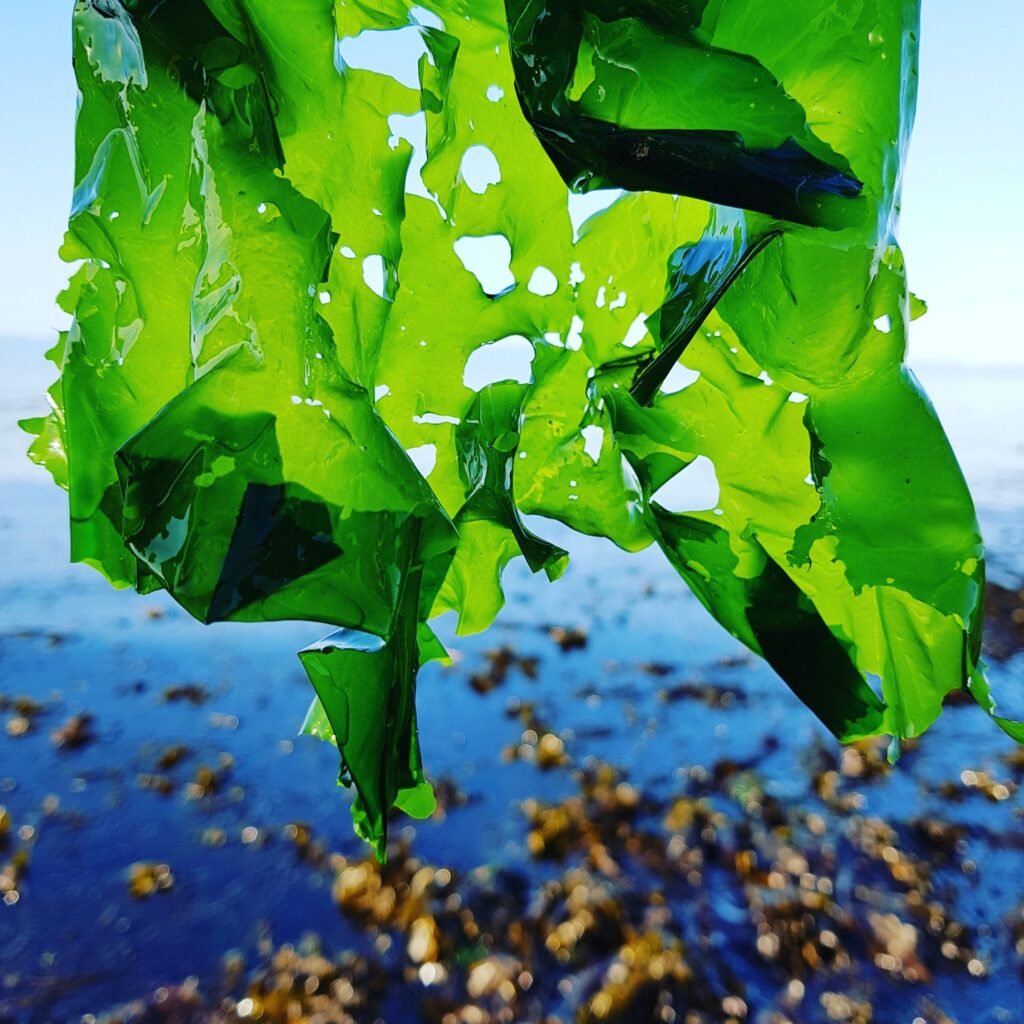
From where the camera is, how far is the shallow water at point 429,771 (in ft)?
5.53

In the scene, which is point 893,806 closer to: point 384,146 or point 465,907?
point 465,907

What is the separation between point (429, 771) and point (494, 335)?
187cm

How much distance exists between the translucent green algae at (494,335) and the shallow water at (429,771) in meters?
1.47

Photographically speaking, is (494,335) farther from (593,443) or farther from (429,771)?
(429,771)

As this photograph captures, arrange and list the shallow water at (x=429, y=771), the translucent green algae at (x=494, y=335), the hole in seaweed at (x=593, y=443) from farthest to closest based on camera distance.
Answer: the shallow water at (x=429, y=771)
the hole in seaweed at (x=593, y=443)
the translucent green algae at (x=494, y=335)

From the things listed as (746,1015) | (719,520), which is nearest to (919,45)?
(719,520)

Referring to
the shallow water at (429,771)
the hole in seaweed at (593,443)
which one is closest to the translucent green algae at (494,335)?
the hole in seaweed at (593,443)

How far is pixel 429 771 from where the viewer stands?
218 cm

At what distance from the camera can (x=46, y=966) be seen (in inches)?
64.9

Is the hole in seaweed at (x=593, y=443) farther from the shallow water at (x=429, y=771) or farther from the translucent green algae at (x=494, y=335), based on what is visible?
the shallow water at (x=429, y=771)

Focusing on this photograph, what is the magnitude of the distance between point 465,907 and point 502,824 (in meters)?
0.26

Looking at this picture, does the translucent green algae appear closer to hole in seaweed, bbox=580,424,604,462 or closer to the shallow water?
hole in seaweed, bbox=580,424,604,462

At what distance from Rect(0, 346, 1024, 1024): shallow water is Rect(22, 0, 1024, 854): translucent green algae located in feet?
4.81

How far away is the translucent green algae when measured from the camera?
1.14 ft
